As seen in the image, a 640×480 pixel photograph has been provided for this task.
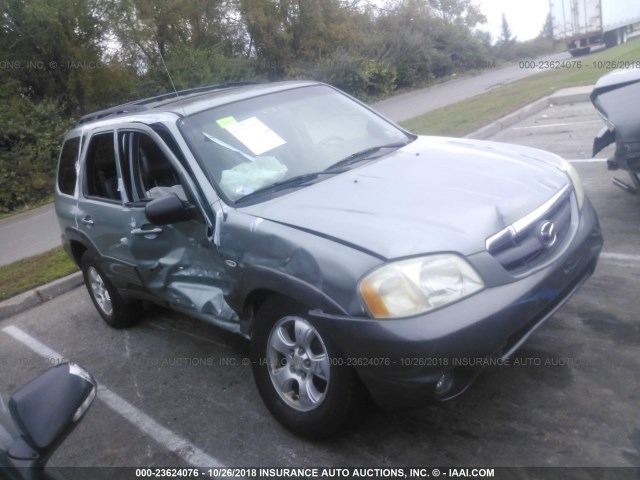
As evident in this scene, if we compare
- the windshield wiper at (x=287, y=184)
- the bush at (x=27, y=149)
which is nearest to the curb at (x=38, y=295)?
the windshield wiper at (x=287, y=184)

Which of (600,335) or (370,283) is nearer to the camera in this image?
(370,283)

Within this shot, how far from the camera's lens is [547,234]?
10.2 ft

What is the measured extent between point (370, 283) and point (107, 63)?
→ 20652 mm

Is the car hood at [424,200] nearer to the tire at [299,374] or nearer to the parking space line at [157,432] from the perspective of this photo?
the tire at [299,374]

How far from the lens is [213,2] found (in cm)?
2642

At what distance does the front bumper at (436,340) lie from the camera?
266 centimetres

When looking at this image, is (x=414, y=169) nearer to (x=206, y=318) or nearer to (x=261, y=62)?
(x=206, y=318)

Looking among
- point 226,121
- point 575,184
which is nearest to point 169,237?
point 226,121

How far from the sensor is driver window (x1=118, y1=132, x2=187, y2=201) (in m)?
4.01

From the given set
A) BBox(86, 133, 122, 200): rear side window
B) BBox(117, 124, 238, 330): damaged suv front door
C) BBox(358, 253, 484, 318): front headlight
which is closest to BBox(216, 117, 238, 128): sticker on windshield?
BBox(117, 124, 238, 330): damaged suv front door

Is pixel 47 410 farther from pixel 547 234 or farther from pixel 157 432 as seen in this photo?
pixel 547 234

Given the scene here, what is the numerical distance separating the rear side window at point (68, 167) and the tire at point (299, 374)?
2.91 meters

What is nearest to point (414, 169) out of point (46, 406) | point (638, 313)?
point (638, 313)

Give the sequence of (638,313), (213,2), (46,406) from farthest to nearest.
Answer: (213,2), (638,313), (46,406)
